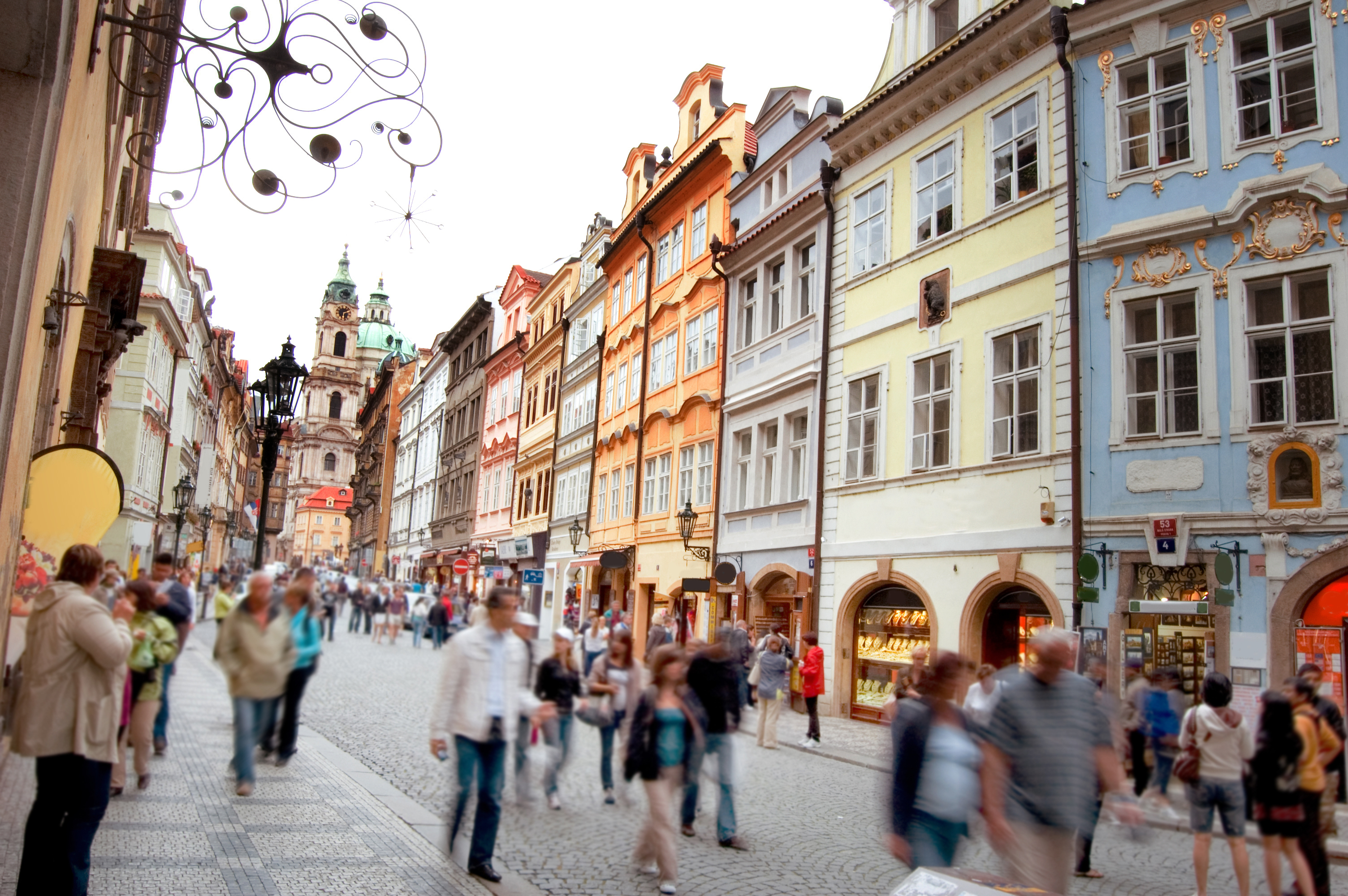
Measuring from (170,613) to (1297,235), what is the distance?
1377 cm

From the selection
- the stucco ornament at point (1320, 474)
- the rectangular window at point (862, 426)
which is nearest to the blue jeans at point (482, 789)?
the stucco ornament at point (1320, 474)

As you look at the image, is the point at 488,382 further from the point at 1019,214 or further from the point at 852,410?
the point at 1019,214

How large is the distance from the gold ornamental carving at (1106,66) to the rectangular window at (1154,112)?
0.56 ft

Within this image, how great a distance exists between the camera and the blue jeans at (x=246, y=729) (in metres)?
7.61

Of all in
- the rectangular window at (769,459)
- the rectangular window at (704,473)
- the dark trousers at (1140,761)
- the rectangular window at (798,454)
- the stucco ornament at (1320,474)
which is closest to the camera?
the dark trousers at (1140,761)

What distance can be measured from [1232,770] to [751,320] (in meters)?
20.0

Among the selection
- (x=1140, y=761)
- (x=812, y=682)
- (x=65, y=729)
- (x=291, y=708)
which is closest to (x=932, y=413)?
(x=812, y=682)

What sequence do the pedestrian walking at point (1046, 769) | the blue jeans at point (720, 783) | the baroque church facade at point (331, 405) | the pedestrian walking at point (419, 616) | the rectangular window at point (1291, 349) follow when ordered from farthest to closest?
the baroque church facade at point (331, 405) → the pedestrian walking at point (419, 616) → the rectangular window at point (1291, 349) → the blue jeans at point (720, 783) → the pedestrian walking at point (1046, 769)

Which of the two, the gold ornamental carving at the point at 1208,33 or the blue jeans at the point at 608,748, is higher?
the gold ornamental carving at the point at 1208,33

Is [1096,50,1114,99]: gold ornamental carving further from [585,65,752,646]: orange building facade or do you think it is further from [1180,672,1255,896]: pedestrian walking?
[585,65,752,646]: orange building facade

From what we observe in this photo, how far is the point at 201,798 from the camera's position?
902cm

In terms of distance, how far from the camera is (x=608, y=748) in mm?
11000

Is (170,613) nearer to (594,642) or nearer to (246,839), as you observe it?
(246,839)

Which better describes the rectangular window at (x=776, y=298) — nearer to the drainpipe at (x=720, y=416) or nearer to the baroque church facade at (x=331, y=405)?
the drainpipe at (x=720, y=416)
